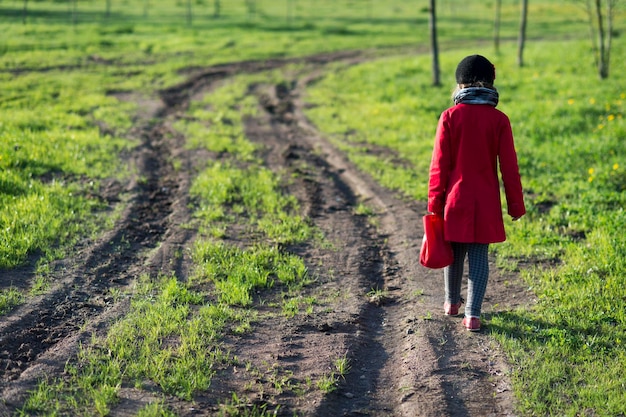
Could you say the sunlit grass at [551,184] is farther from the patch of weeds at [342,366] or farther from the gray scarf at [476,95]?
the gray scarf at [476,95]

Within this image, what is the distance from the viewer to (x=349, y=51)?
2706 centimetres

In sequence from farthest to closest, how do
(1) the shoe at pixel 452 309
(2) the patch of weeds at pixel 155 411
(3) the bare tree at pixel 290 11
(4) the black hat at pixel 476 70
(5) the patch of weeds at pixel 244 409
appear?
(3) the bare tree at pixel 290 11, (1) the shoe at pixel 452 309, (4) the black hat at pixel 476 70, (5) the patch of weeds at pixel 244 409, (2) the patch of weeds at pixel 155 411

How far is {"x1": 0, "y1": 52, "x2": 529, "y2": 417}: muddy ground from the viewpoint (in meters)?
4.47

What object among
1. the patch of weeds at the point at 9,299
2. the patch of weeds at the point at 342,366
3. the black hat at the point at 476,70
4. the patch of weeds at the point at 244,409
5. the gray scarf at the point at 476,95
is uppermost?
the black hat at the point at 476,70

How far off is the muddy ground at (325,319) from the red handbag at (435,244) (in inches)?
22.4

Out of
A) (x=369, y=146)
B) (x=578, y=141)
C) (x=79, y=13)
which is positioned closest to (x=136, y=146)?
(x=369, y=146)

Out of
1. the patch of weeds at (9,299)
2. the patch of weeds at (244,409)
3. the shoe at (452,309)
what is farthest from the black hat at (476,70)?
the patch of weeds at (9,299)

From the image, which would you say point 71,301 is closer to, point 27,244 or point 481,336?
point 27,244

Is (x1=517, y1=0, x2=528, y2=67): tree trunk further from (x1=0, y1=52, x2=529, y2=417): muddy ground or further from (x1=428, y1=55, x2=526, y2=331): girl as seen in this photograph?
(x1=428, y1=55, x2=526, y2=331): girl

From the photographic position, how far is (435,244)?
5.35 metres

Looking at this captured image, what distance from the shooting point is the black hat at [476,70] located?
16.7 ft

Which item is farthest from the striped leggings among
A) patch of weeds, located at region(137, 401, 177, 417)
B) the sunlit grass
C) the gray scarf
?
patch of weeds, located at region(137, 401, 177, 417)

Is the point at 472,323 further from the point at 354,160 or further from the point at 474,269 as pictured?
the point at 354,160

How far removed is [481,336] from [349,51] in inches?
902
